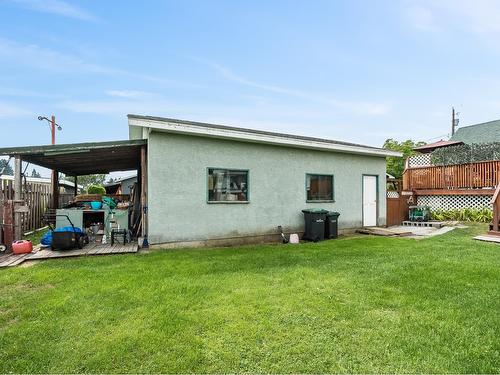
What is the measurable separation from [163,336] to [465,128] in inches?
1063

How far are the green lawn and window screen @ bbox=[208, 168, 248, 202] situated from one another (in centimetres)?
259

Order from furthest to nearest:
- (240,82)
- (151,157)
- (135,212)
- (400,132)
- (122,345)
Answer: (400,132) < (240,82) < (135,212) < (151,157) < (122,345)

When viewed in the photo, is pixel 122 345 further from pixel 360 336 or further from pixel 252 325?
pixel 360 336

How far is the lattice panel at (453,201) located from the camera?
12.7 m

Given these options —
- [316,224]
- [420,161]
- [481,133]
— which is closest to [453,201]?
[420,161]

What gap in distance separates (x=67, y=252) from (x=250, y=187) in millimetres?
4948

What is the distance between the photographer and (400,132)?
31.1 meters

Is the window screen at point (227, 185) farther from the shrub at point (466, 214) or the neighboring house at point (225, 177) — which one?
the shrub at point (466, 214)

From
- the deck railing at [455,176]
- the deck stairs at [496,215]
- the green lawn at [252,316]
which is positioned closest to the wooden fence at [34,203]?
the green lawn at [252,316]

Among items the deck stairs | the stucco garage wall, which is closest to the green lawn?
the stucco garage wall

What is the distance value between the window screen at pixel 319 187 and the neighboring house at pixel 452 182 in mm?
7136

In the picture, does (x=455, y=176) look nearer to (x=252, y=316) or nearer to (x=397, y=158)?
(x=397, y=158)

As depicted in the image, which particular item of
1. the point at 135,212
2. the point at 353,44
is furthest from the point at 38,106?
the point at 353,44

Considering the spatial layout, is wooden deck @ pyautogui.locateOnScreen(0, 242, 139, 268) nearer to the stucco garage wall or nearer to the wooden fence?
the stucco garage wall
